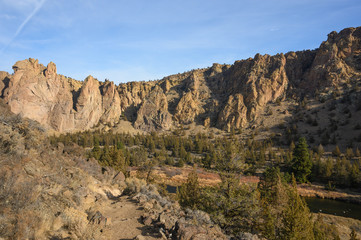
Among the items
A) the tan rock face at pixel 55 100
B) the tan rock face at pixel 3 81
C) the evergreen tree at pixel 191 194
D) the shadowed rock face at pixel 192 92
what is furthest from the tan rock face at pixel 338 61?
the tan rock face at pixel 3 81

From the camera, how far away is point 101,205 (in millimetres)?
11258

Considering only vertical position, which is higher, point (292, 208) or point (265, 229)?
point (292, 208)

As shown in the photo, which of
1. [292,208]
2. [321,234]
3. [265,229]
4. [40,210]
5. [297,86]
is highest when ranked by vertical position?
[297,86]

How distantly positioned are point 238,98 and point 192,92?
32.7 meters

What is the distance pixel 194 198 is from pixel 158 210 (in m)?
5.01

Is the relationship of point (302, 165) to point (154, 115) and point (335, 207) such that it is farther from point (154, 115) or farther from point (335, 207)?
point (154, 115)

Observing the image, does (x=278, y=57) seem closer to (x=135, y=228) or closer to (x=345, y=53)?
(x=345, y=53)

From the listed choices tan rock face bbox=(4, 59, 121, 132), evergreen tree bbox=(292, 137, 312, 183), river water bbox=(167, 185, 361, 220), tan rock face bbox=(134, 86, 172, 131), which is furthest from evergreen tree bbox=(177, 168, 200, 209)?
tan rock face bbox=(134, 86, 172, 131)

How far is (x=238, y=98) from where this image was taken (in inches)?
4198

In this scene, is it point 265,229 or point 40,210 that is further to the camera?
point 265,229

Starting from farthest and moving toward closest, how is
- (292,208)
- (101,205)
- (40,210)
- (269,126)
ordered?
(269,126) → (101,205) → (292,208) → (40,210)

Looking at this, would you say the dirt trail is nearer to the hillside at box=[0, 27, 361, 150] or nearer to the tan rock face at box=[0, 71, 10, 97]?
the hillside at box=[0, 27, 361, 150]

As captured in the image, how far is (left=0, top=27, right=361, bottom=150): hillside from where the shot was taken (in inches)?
3258

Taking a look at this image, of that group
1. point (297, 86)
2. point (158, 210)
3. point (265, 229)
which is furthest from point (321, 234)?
point (297, 86)
